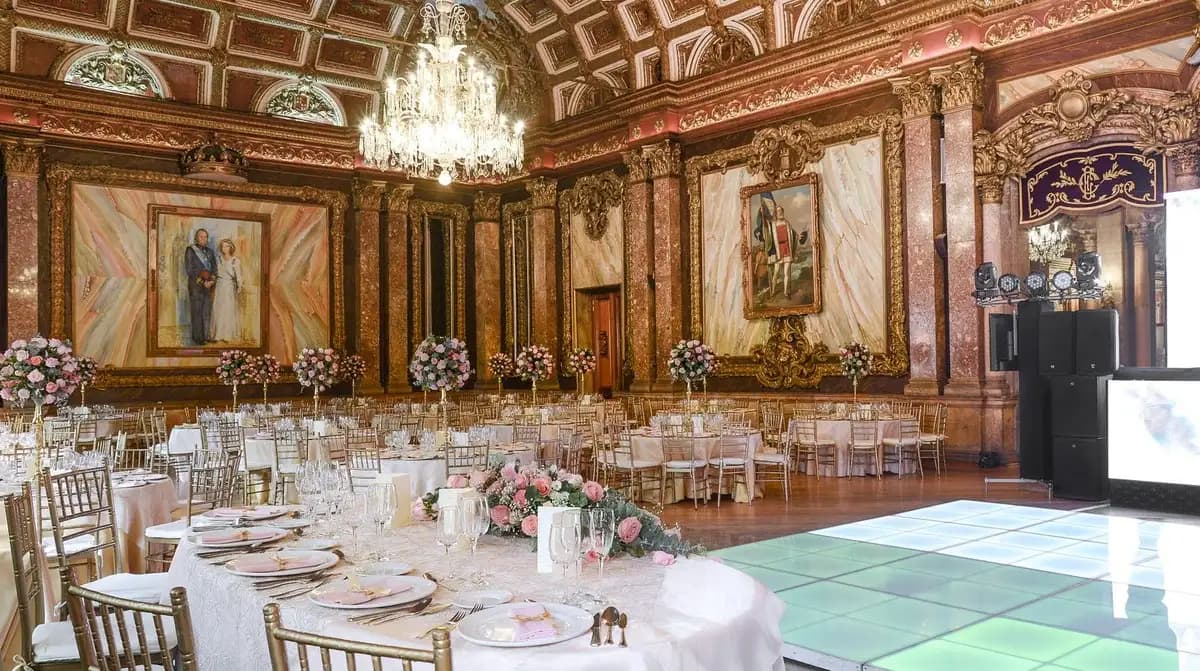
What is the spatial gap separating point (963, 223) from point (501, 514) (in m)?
9.49

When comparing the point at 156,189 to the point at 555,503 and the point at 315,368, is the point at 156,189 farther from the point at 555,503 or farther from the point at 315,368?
the point at 555,503

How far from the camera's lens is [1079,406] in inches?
342

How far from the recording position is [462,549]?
2955 mm

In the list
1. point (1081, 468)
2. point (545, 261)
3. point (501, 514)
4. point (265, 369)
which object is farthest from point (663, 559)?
point (545, 261)

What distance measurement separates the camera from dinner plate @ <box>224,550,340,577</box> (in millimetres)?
2670

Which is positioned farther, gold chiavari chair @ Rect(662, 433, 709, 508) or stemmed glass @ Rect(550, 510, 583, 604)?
gold chiavari chair @ Rect(662, 433, 709, 508)

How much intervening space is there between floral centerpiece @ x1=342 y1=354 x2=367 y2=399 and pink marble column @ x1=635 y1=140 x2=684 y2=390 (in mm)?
5246

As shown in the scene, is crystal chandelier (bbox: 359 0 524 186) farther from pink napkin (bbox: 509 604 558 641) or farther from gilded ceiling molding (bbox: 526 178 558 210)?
pink napkin (bbox: 509 604 558 641)

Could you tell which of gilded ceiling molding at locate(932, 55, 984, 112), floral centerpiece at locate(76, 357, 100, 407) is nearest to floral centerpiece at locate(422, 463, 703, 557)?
gilded ceiling molding at locate(932, 55, 984, 112)

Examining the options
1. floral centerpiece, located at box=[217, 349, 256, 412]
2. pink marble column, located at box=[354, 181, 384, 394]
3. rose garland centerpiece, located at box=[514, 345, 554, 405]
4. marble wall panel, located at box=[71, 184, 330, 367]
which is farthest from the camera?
pink marble column, located at box=[354, 181, 384, 394]

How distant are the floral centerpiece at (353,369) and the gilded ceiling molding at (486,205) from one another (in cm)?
365

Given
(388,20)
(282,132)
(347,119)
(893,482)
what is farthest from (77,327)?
(893,482)

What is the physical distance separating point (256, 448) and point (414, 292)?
25.8 feet

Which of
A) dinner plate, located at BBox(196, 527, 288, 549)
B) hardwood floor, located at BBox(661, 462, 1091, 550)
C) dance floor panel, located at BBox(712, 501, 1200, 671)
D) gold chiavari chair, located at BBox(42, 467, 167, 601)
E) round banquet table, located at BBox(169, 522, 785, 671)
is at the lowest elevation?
hardwood floor, located at BBox(661, 462, 1091, 550)
